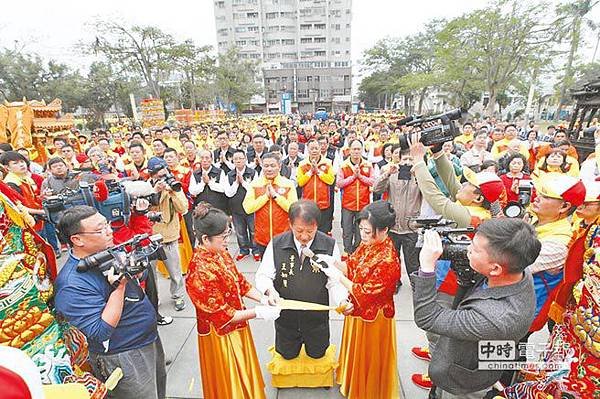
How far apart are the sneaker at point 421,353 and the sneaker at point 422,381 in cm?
25

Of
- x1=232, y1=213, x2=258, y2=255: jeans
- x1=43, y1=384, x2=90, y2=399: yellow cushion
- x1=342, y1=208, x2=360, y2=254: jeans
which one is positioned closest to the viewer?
x1=43, y1=384, x2=90, y2=399: yellow cushion

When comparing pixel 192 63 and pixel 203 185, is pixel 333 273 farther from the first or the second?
pixel 192 63

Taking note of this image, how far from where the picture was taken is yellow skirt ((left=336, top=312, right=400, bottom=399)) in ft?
7.91

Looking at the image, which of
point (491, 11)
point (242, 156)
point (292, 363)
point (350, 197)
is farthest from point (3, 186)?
point (491, 11)

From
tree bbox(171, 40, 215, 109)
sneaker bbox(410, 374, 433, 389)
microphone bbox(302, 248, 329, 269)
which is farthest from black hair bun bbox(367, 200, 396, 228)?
tree bbox(171, 40, 215, 109)

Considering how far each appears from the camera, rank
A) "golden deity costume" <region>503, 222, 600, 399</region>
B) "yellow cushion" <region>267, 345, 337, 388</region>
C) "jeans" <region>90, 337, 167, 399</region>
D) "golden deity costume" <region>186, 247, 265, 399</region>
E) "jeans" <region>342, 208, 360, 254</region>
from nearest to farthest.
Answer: "golden deity costume" <region>503, 222, 600, 399</region>, "jeans" <region>90, 337, 167, 399</region>, "golden deity costume" <region>186, 247, 265, 399</region>, "yellow cushion" <region>267, 345, 337, 388</region>, "jeans" <region>342, 208, 360, 254</region>

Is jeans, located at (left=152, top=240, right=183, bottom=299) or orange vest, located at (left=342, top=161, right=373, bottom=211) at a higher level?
orange vest, located at (left=342, top=161, right=373, bottom=211)

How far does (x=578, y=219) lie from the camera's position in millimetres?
2232

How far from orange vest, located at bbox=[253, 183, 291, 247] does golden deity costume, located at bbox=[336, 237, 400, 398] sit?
1.89 metres

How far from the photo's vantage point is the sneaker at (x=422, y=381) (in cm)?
279

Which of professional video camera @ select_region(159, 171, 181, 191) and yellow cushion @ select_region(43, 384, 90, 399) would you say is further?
professional video camera @ select_region(159, 171, 181, 191)

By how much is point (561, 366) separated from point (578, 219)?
1.02 meters

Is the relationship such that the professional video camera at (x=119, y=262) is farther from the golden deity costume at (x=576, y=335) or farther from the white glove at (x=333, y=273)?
the golden deity costume at (x=576, y=335)

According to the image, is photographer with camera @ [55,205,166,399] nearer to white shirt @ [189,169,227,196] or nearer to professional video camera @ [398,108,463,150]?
professional video camera @ [398,108,463,150]
